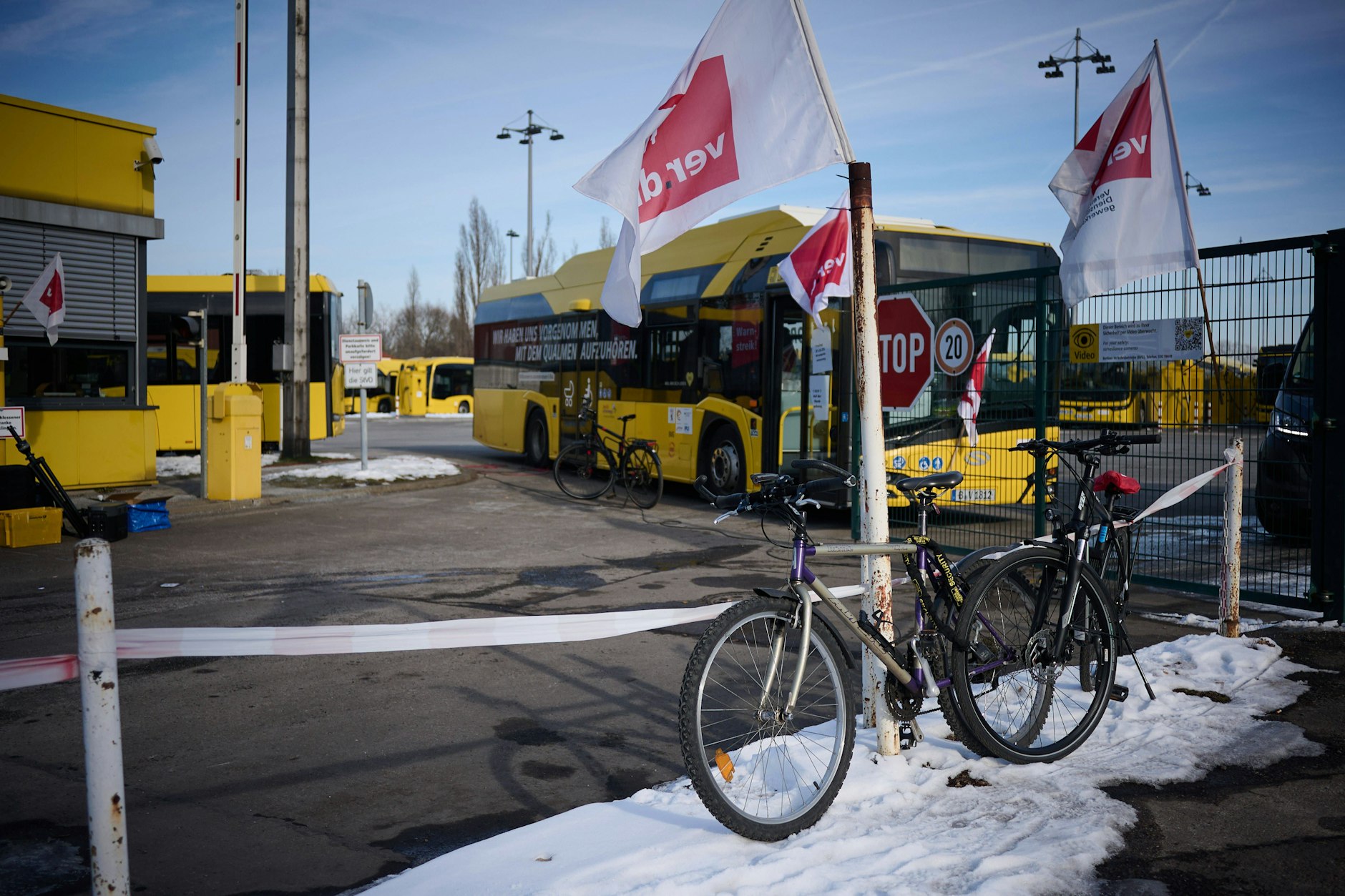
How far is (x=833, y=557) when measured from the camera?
3938 millimetres

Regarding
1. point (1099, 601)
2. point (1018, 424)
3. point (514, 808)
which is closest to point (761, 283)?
point (1018, 424)

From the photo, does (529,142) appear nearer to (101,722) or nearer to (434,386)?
(434,386)

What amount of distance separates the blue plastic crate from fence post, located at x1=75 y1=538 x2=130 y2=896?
9.66 m

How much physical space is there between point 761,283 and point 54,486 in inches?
316

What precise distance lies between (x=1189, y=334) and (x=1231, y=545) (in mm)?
1636

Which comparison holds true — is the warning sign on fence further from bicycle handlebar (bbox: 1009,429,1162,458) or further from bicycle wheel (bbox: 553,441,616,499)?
bicycle wheel (bbox: 553,441,616,499)

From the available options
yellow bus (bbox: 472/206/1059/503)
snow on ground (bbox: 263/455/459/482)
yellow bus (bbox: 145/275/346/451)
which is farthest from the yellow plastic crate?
yellow bus (bbox: 145/275/346/451)

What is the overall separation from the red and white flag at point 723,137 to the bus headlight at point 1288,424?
4.14 meters

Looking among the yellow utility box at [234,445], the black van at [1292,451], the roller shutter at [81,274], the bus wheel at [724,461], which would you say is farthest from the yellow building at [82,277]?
the black van at [1292,451]

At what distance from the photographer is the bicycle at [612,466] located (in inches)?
543

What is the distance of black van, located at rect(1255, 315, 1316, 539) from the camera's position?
21.7 feet

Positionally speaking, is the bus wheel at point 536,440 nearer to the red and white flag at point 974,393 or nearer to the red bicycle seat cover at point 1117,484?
the red and white flag at point 974,393

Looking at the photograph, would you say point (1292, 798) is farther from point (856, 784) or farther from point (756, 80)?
point (756, 80)

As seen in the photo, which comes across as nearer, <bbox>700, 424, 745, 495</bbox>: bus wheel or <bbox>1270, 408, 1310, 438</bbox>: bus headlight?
<bbox>1270, 408, 1310, 438</bbox>: bus headlight
